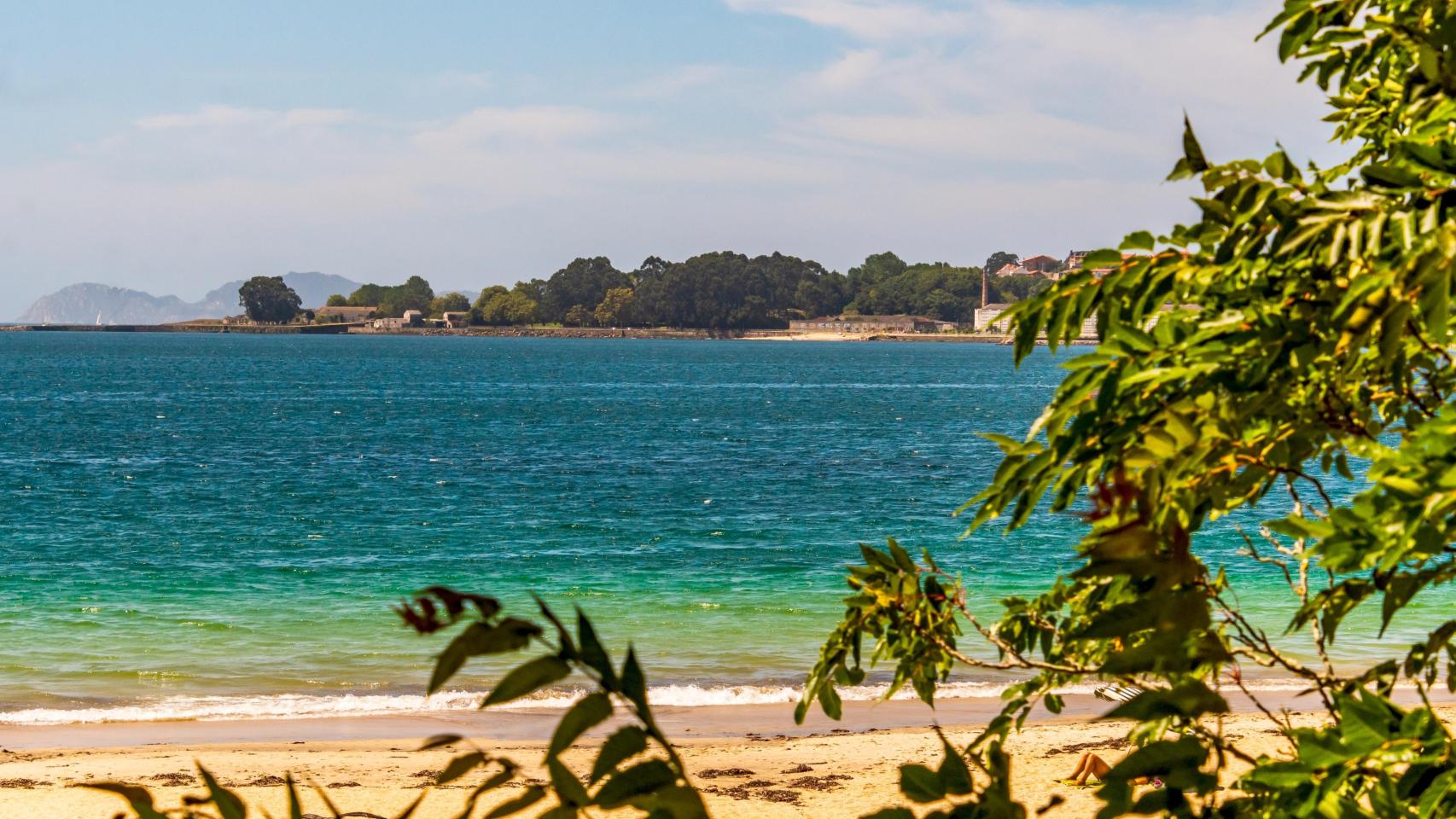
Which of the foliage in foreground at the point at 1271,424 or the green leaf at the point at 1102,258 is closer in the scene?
the foliage in foreground at the point at 1271,424

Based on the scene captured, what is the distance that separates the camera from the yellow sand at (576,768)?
41.3 ft

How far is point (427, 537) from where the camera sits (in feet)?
115

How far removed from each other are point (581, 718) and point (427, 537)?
3450 centimetres

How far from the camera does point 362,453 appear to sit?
58625 millimetres

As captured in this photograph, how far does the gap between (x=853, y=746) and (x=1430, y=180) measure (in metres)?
14.1

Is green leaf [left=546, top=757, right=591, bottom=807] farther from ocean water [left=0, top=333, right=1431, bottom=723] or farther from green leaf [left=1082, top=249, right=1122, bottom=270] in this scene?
ocean water [left=0, top=333, right=1431, bottom=723]

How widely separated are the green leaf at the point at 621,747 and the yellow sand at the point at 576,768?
10.8 m

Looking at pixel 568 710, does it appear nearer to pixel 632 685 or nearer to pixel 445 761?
pixel 632 685

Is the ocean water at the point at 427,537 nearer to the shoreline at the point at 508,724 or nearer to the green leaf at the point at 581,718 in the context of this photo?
the shoreline at the point at 508,724

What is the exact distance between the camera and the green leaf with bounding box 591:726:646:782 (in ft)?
4.40

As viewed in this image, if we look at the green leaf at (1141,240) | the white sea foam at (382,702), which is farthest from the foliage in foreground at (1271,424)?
the white sea foam at (382,702)

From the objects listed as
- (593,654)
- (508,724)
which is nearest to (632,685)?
(593,654)

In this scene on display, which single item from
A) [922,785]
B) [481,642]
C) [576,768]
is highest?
[481,642]

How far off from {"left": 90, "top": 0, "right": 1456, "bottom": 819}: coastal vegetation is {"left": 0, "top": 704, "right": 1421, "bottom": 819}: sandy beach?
9988 mm
